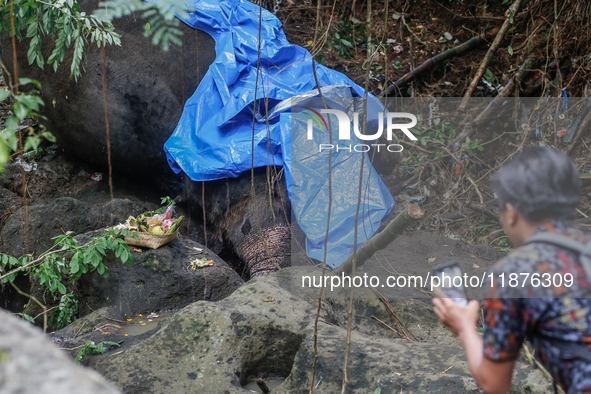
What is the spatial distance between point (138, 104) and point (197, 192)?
1151mm

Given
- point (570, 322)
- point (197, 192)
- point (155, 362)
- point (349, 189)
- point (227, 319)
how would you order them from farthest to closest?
point (197, 192), point (349, 189), point (227, 319), point (155, 362), point (570, 322)

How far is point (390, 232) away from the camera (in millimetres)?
2314

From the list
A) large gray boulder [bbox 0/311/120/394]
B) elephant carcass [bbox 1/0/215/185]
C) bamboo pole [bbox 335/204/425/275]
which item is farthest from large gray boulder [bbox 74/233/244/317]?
large gray boulder [bbox 0/311/120/394]

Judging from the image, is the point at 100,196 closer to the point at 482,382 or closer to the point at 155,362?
the point at 155,362

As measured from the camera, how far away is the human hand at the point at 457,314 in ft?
3.40

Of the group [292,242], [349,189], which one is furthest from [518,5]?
[292,242]

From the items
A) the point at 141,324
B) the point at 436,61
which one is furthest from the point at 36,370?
the point at 436,61

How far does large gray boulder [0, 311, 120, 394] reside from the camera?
591mm

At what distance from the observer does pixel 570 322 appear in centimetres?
88

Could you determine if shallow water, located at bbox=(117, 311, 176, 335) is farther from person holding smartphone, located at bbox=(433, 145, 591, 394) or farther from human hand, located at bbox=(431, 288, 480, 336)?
person holding smartphone, located at bbox=(433, 145, 591, 394)

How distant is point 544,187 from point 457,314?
349mm

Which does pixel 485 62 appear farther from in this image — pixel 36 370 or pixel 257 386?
pixel 36 370

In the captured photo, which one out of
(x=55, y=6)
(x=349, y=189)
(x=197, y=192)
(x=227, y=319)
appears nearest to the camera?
(x=55, y=6)

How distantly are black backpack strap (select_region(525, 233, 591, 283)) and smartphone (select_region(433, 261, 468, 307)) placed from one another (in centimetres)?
24
